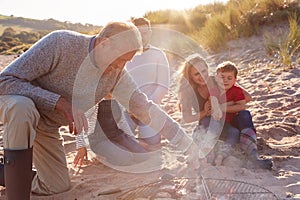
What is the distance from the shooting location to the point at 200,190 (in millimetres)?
2658

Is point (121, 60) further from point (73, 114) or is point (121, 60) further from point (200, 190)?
point (200, 190)

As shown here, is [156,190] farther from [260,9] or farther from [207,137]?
[260,9]

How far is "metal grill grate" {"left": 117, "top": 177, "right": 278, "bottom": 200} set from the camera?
259 centimetres

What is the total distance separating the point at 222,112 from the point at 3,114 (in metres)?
1.72

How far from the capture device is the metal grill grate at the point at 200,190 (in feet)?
8.49

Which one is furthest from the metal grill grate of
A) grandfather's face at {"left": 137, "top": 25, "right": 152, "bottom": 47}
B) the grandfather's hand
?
grandfather's face at {"left": 137, "top": 25, "right": 152, "bottom": 47}

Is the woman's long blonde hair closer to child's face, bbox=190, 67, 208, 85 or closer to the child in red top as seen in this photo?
child's face, bbox=190, 67, 208, 85

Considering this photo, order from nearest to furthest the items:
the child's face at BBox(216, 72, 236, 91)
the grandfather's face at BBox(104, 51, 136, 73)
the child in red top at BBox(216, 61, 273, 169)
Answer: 1. the grandfather's face at BBox(104, 51, 136, 73)
2. the child in red top at BBox(216, 61, 273, 169)
3. the child's face at BBox(216, 72, 236, 91)

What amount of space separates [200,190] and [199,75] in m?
1.28

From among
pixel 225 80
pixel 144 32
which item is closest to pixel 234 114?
pixel 225 80

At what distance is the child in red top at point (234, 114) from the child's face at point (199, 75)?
0.11m

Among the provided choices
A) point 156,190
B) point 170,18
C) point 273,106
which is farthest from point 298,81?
point 170,18

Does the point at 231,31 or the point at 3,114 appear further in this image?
the point at 231,31

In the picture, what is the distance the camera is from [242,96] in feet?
11.8
